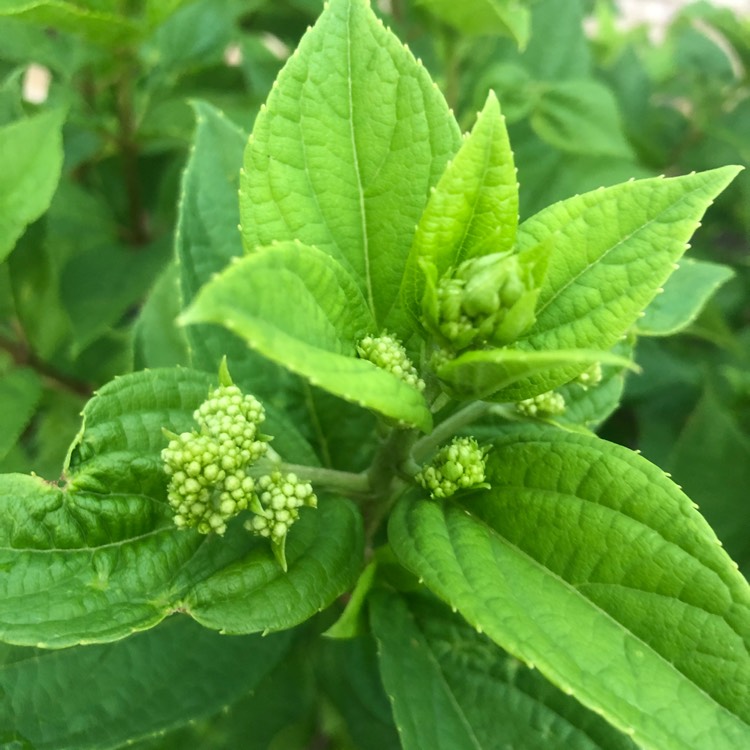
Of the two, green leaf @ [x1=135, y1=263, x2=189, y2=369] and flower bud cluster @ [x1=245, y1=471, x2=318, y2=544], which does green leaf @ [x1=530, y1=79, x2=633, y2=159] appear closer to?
green leaf @ [x1=135, y1=263, x2=189, y2=369]

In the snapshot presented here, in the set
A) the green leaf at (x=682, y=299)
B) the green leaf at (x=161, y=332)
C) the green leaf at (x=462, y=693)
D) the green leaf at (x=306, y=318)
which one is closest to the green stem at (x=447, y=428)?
the green leaf at (x=306, y=318)

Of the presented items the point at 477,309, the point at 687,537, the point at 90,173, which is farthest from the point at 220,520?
the point at 90,173

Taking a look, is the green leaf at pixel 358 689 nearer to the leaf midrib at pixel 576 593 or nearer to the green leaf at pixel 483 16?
the leaf midrib at pixel 576 593

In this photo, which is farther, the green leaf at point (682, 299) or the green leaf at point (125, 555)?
the green leaf at point (682, 299)

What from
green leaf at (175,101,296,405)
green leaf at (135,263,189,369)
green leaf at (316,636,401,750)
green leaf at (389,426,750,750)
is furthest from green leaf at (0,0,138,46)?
green leaf at (316,636,401,750)

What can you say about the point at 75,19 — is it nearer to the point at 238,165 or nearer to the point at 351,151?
the point at 238,165

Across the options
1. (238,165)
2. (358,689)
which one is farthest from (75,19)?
(358,689)
